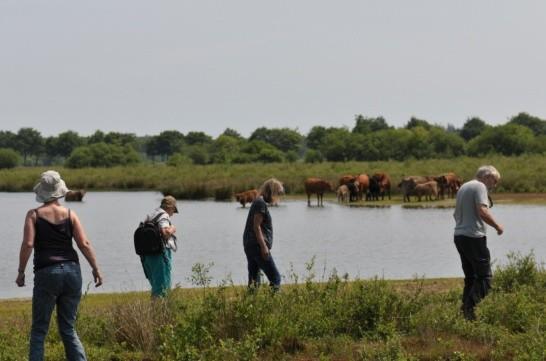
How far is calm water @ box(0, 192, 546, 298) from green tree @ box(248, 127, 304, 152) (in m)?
109

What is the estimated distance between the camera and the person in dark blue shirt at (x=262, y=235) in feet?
38.7

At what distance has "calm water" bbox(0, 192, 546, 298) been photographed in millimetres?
19281

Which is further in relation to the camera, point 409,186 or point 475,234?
point 409,186

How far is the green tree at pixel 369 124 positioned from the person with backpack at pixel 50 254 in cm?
11798

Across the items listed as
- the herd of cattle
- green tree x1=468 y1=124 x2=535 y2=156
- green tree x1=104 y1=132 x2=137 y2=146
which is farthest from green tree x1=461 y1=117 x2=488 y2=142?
the herd of cattle

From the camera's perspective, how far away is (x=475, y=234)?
419 inches

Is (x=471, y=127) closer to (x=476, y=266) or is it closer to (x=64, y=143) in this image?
(x=64, y=143)

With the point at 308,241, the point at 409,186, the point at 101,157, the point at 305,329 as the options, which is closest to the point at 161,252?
the point at 305,329

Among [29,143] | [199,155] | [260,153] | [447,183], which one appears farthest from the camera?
[29,143]

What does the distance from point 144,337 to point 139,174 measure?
216 ft

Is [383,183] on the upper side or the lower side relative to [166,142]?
lower

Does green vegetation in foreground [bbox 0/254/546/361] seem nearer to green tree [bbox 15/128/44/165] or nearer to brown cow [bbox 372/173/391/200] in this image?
brown cow [bbox 372/173/391/200]

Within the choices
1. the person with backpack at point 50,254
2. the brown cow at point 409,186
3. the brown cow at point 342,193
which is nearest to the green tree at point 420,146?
the brown cow at point 342,193

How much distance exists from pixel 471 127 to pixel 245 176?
7862 cm
